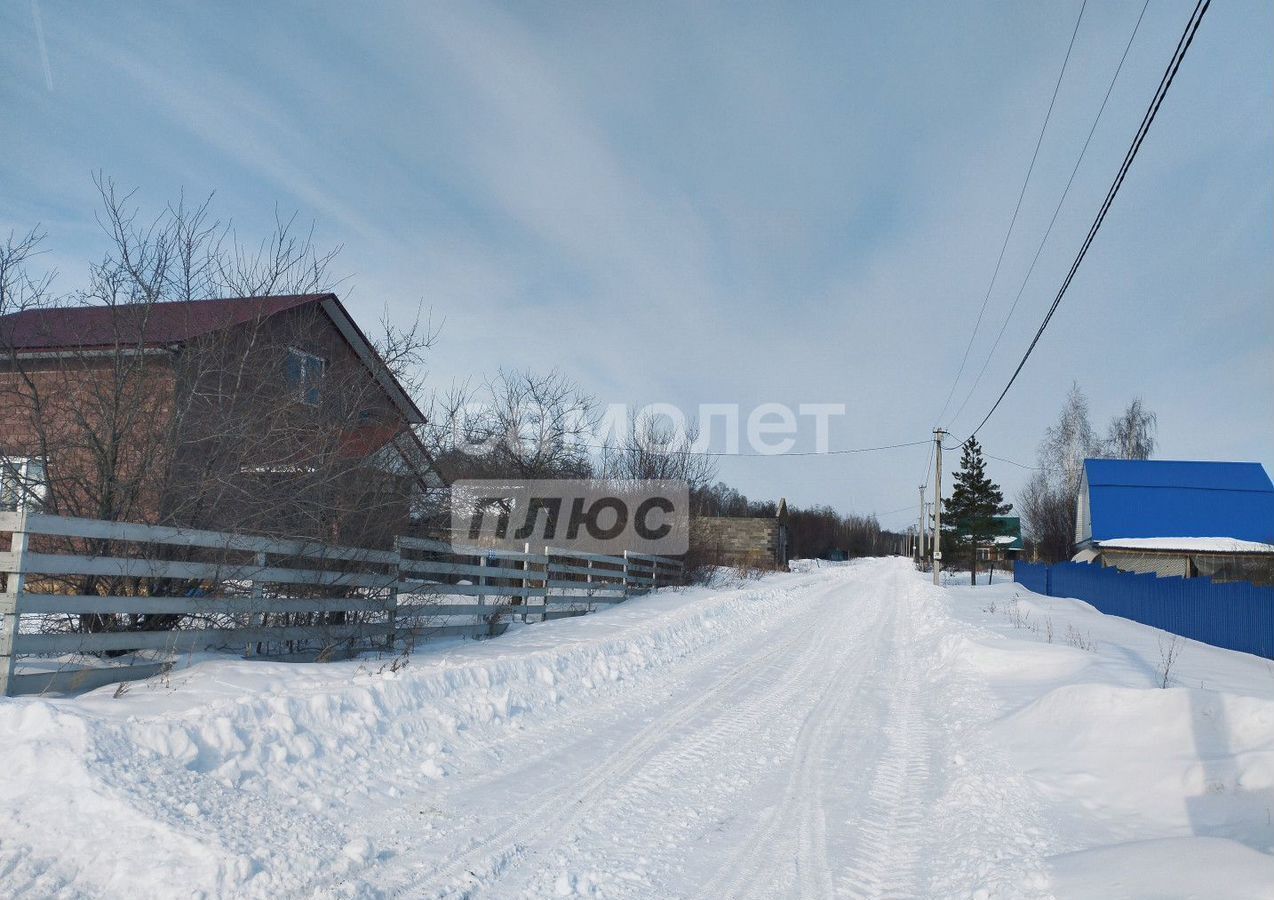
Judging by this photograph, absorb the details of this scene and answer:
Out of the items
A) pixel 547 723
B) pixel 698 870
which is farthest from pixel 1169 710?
pixel 547 723

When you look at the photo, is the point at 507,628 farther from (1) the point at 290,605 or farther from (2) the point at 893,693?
(2) the point at 893,693

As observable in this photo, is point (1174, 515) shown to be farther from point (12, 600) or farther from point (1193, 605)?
point (12, 600)

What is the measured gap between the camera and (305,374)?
8812 millimetres

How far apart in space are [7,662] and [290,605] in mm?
2643

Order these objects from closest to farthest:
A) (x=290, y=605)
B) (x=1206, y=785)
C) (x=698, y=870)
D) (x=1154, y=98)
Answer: (x=698, y=870) → (x=1206, y=785) → (x=290, y=605) → (x=1154, y=98)

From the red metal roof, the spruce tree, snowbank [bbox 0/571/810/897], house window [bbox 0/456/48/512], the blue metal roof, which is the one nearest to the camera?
snowbank [bbox 0/571/810/897]

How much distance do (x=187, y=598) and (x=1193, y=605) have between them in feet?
62.9

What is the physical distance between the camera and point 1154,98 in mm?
8734

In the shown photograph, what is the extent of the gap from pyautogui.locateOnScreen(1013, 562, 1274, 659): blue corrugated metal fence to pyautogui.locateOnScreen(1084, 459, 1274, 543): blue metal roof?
12.1 m

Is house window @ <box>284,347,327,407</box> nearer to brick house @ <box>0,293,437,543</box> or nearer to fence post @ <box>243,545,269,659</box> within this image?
brick house @ <box>0,293,437,543</box>

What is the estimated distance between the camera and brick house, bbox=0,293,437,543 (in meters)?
6.79

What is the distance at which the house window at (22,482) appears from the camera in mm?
6492

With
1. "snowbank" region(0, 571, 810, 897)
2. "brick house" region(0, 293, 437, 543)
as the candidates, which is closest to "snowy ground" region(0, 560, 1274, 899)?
"snowbank" region(0, 571, 810, 897)

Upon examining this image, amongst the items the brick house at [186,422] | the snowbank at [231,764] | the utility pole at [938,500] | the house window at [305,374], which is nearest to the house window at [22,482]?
the brick house at [186,422]
